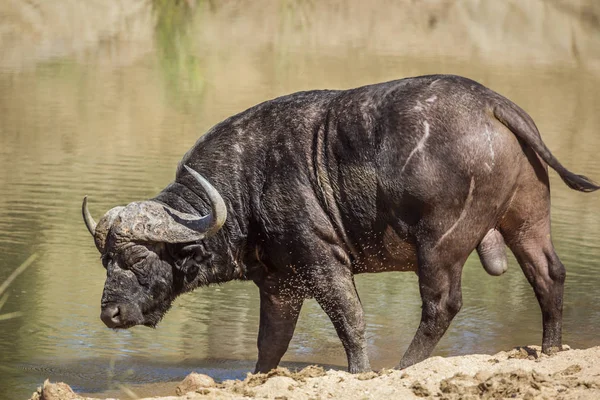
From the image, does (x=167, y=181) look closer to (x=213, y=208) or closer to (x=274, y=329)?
(x=274, y=329)

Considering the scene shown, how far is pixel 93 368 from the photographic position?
860 centimetres

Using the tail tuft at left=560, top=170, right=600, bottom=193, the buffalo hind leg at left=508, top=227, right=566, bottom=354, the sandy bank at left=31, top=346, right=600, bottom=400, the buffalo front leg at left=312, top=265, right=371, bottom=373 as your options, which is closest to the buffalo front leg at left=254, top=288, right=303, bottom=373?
the buffalo front leg at left=312, top=265, right=371, bottom=373

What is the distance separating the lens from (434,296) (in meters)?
7.24

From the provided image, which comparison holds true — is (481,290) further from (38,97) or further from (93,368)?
(38,97)

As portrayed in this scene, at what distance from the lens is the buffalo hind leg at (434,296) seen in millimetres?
7203

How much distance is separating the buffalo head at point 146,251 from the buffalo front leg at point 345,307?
0.76 m

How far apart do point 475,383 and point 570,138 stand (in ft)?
48.9

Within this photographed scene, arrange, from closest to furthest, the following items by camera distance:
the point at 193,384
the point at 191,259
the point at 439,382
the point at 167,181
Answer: the point at 439,382 < the point at 193,384 < the point at 191,259 < the point at 167,181

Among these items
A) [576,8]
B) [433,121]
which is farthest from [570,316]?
[576,8]

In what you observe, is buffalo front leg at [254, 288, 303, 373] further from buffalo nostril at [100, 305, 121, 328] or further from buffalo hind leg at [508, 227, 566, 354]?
buffalo hind leg at [508, 227, 566, 354]

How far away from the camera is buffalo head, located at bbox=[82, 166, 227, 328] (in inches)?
300

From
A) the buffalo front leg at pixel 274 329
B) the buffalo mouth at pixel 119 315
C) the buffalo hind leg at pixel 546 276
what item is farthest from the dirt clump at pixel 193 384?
the buffalo hind leg at pixel 546 276

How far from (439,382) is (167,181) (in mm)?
8972

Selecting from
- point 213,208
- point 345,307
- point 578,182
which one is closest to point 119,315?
point 213,208
